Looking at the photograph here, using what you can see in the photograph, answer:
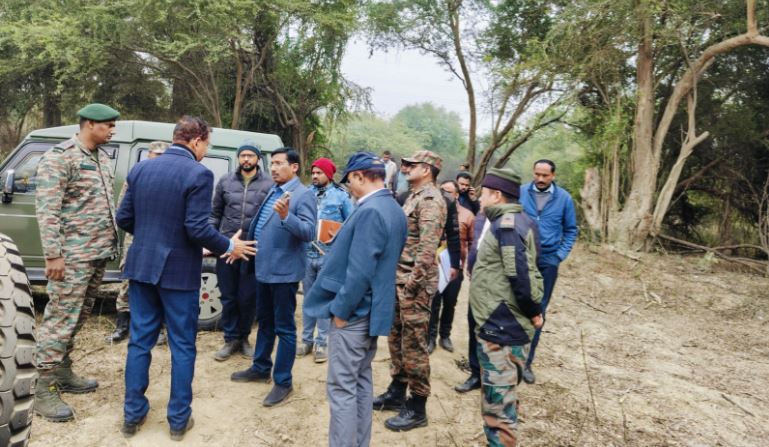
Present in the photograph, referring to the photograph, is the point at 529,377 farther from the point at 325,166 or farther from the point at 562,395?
the point at 325,166

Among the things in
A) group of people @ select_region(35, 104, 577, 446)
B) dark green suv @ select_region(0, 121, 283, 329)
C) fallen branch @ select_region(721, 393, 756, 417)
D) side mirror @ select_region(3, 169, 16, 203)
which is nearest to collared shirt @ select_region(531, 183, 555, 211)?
group of people @ select_region(35, 104, 577, 446)

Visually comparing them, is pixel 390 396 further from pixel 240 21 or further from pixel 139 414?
pixel 240 21

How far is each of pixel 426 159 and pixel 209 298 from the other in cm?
282

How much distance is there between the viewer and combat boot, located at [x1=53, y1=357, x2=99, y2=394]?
3.46m

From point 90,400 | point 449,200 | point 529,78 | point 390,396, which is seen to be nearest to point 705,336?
point 449,200

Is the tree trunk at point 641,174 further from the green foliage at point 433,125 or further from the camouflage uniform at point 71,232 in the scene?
the green foliage at point 433,125

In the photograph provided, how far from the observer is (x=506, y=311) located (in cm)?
281

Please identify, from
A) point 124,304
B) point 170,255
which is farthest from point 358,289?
point 124,304

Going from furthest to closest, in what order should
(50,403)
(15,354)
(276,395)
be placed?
(276,395) < (50,403) < (15,354)

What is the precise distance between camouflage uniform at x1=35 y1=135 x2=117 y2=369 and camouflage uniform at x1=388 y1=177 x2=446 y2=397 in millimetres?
2207

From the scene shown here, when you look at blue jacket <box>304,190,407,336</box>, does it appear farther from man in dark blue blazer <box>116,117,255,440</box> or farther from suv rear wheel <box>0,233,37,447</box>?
suv rear wheel <box>0,233,37,447</box>

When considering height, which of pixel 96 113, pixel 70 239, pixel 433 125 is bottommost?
pixel 70 239

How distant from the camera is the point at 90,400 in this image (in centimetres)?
341

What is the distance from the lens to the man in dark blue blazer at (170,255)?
2859 mm
